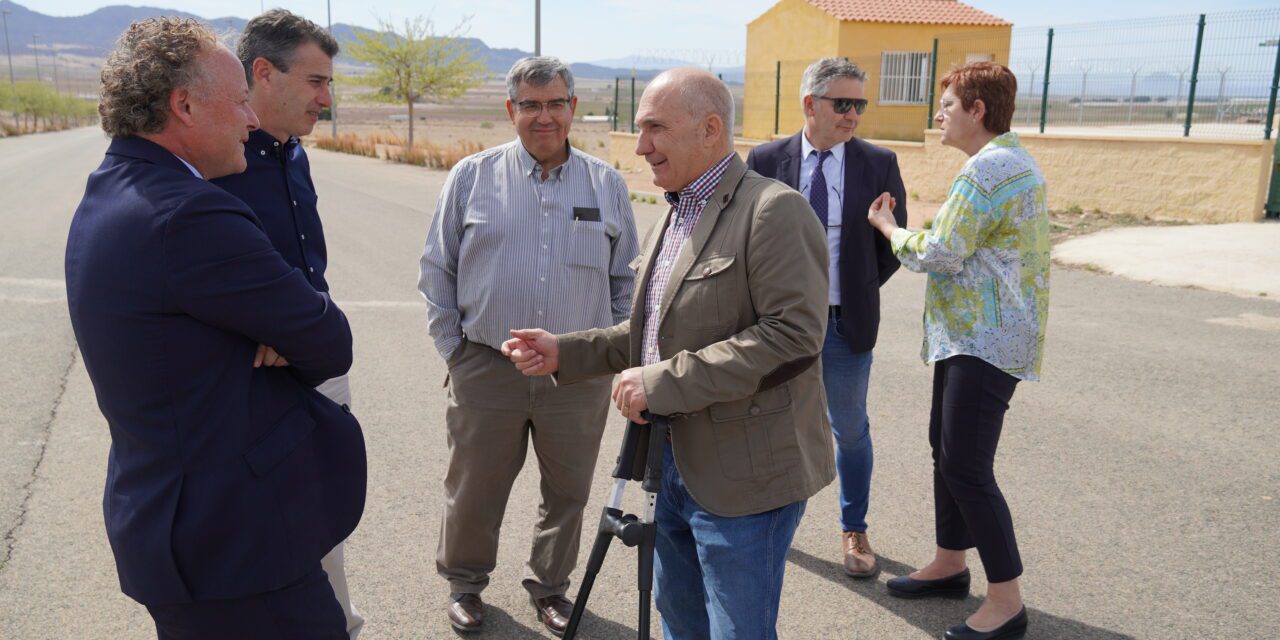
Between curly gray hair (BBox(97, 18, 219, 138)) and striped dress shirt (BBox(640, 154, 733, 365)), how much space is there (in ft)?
4.05

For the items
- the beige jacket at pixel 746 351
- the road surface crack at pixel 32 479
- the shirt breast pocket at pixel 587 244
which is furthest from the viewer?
the road surface crack at pixel 32 479

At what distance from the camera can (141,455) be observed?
1.96 meters

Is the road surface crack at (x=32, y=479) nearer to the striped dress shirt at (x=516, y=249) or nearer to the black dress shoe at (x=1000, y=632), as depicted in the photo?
the striped dress shirt at (x=516, y=249)

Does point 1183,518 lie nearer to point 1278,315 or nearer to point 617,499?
point 617,499

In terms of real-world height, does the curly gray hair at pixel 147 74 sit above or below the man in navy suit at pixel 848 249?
above

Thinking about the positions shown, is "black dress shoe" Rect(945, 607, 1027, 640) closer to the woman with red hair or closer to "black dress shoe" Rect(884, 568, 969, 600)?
the woman with red hair

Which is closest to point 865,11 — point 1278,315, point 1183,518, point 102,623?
point 1278,315

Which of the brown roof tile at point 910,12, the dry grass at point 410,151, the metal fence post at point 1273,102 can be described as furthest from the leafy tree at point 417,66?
the metal fence post at point 1273,102

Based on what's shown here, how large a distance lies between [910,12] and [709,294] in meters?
29.1

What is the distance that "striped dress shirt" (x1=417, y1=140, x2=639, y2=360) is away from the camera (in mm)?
3572

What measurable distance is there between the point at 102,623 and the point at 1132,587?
4065 mm

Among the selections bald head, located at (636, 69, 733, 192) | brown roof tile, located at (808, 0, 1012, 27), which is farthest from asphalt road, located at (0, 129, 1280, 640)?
brown roof tile, located at (808, 0, 1012, 27)

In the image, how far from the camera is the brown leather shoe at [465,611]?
3512 millimetres

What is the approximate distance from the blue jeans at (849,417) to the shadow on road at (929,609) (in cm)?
21
